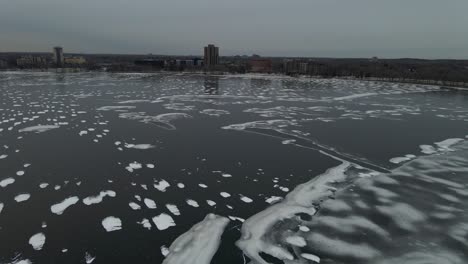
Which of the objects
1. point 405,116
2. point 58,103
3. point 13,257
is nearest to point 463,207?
point 13,257

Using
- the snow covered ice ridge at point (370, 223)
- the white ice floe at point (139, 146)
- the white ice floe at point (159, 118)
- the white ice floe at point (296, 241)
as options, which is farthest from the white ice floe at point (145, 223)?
the white ice floe at point (159, 118)

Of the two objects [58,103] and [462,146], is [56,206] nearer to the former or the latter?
[462,146]

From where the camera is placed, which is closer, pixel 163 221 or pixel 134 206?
pixel 163 221

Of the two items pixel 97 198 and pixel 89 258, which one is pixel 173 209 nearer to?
pixel 97 198

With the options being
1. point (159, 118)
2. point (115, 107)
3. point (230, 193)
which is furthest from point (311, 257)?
point (115, 107)

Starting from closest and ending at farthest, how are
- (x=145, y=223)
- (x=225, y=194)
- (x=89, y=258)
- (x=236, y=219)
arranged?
(x=89, y=258) < (x=145, y=223) < (x=236, y=219) < (x=225, y=194)

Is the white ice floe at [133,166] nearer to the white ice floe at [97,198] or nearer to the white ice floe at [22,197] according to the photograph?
the white ice floe at [97,198]
